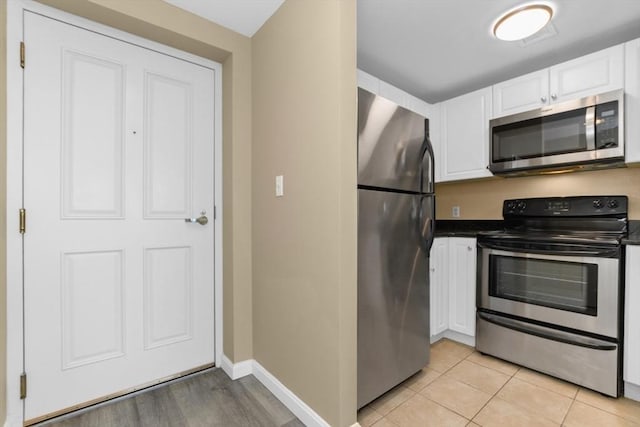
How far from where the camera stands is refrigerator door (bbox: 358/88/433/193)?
1.51m

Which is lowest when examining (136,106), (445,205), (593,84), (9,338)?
(9,338)

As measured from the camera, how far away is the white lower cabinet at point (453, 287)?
2.35 metres

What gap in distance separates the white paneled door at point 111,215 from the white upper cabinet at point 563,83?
2.24 m

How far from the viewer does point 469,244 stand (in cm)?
236

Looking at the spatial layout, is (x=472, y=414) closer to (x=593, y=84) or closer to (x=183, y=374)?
(x=183, y=374)

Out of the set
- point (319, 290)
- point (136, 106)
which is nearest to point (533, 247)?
point (319, 290)

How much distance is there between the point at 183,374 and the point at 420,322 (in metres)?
1.55

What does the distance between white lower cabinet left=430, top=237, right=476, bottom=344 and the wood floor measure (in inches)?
54.2

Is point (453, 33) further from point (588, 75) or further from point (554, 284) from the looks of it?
point (554, 284)

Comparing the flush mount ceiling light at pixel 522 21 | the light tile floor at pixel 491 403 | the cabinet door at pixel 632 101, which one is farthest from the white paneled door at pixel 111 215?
the cabinet door at pixel 632 101

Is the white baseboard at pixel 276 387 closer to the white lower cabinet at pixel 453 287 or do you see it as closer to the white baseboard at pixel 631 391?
the white lower cabinet at pixel 453 287

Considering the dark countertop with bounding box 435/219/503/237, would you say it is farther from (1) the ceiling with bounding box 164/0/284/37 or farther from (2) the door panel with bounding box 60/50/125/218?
(2) the door panel with bounding box 60/50/125/218

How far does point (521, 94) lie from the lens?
2.29 m

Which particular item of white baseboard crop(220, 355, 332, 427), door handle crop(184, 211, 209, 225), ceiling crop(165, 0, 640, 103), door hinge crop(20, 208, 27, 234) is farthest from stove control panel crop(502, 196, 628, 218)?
door hinge crop(20, 208, 27, 234)
